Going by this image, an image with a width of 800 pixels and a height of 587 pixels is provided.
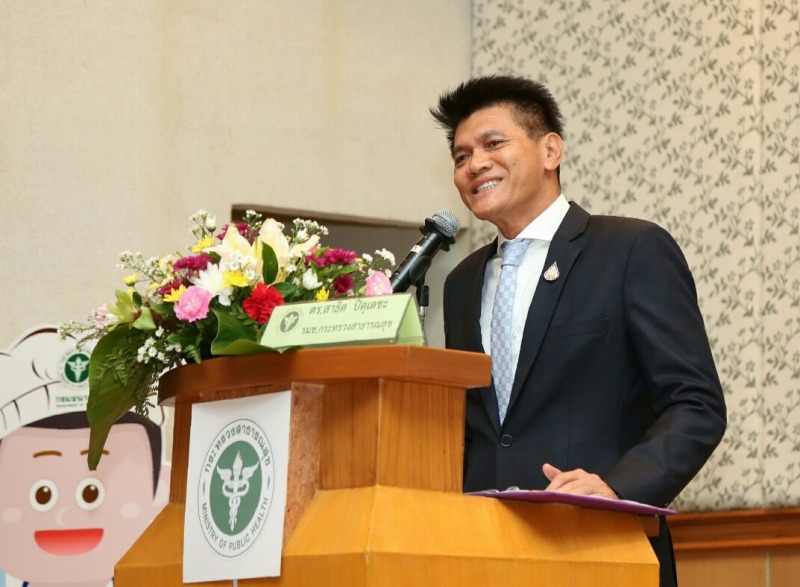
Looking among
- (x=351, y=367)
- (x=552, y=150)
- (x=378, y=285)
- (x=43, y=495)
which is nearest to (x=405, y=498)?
(x=351, y=367)

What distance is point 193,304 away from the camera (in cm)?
168

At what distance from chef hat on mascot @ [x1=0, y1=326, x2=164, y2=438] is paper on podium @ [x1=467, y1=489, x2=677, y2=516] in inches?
101

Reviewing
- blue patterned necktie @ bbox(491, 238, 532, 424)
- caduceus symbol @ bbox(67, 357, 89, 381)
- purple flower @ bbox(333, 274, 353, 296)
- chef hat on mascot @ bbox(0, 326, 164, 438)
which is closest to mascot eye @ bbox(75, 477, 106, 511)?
chef hat on mascot @ bbox(0, 326, 164, 438)

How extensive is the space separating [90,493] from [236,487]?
2.50 m

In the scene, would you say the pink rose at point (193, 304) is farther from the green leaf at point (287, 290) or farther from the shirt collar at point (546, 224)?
the shirt collar at point (546, 224)

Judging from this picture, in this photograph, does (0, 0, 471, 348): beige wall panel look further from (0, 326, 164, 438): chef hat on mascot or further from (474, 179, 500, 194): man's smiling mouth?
(474, 179, 500, 194): man's smiling mouth

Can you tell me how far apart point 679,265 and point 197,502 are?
111 centimetres

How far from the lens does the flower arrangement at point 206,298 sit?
168 centimetres

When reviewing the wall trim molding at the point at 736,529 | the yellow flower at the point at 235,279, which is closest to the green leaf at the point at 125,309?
the yellow flower at the point at 235,279

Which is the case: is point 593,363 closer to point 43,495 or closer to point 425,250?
point 425,250

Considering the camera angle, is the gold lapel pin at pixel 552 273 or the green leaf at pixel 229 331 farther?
the gold lapel pin at pixel 552 273

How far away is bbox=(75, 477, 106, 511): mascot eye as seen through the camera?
151 inches

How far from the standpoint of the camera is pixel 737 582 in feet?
13.5

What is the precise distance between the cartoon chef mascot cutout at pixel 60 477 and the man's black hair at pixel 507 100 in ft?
6.11
